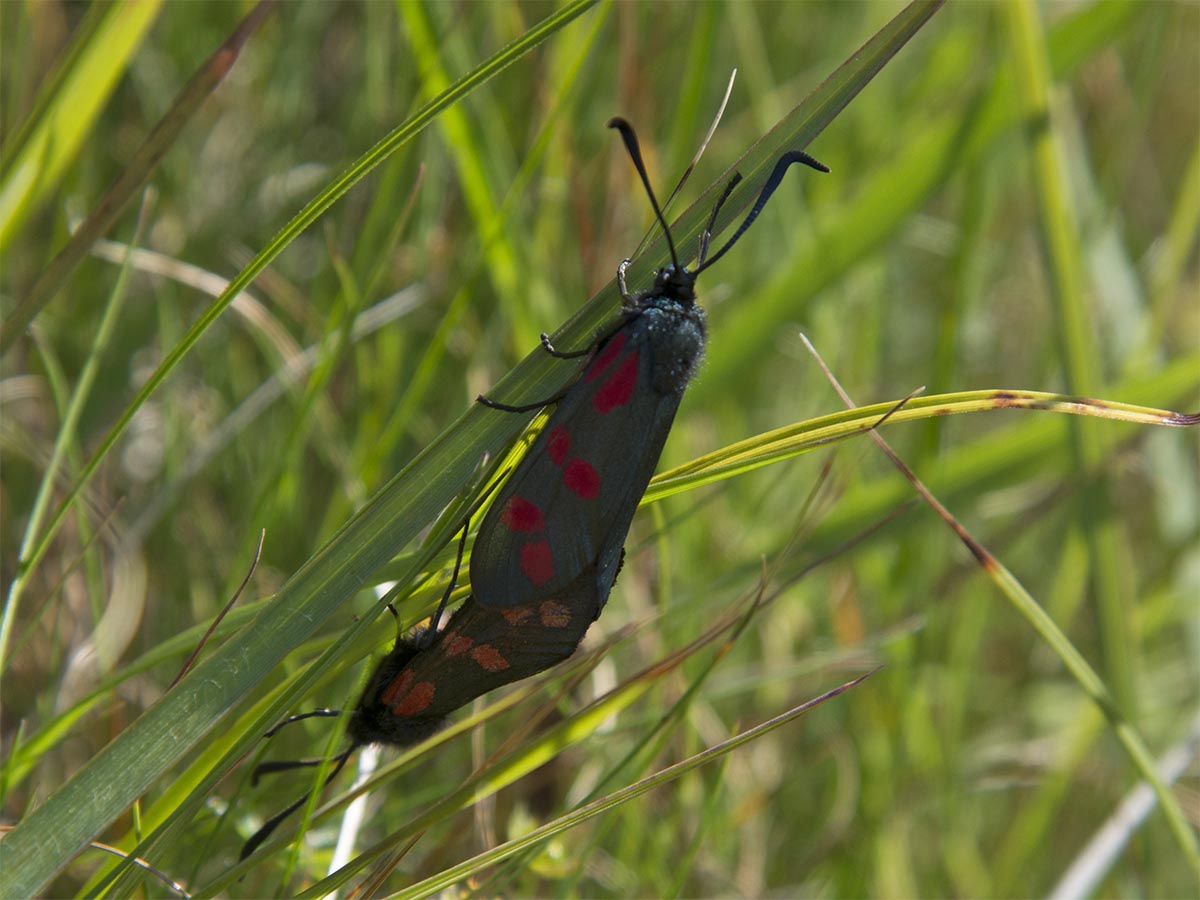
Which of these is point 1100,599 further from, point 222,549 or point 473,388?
point 222,549

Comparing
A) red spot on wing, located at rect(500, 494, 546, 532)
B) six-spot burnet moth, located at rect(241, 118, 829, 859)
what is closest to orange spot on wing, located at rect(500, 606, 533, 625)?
six-spot burnet moth, located at rect(241, 118, 829, 859)

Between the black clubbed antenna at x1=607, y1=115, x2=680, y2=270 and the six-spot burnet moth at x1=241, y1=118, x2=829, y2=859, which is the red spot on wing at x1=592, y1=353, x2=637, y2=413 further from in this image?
the black clubbed antenna at x1=607, y1=115, x2=680, y2=270

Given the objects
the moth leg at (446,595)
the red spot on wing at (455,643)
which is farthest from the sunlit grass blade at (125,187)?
the red spot on wing at (455,643)

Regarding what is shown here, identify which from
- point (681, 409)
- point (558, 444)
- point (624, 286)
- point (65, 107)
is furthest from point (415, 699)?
point (681, 409)

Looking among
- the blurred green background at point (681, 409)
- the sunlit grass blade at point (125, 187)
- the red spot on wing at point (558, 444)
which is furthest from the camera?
the blurred green background at point (681, 409)

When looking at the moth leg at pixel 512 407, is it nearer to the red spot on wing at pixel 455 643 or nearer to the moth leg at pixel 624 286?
the moth leg at pixel 624 286

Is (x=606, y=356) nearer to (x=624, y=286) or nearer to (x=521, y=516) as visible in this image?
(x=624, y=286)
